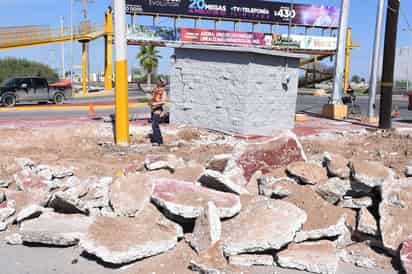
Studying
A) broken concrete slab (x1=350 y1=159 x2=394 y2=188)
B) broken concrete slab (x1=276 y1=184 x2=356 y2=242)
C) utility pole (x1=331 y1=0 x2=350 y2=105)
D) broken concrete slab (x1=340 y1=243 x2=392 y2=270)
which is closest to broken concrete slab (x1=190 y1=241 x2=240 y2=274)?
broken concrete slab (x1=276 y1=184 x2=356 y2=242)

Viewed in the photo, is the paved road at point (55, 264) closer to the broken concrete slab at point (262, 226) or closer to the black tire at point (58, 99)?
the broken concrete slab at point (262, 226)

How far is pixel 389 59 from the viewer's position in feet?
44.3

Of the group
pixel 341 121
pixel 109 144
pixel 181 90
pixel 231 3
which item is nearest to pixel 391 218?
pixel 109 144

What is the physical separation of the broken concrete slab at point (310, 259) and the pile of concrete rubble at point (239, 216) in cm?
1

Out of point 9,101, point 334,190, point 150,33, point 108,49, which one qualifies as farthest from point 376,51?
point 150,33

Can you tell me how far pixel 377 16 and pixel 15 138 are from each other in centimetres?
1324

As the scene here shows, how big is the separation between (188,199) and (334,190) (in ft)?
6.58

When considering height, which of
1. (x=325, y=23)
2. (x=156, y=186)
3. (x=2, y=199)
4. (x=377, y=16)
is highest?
(x=325, y=23)

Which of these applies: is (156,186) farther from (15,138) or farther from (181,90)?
(181,90)

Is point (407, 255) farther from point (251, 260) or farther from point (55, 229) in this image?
point (55, 229)

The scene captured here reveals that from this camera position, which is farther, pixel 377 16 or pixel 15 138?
pixel 377 16

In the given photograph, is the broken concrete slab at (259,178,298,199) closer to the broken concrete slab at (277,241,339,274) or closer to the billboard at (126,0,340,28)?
the broken concrete slab at (277,241,339,274)

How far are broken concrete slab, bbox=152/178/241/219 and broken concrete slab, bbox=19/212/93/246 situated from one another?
38.3 inches

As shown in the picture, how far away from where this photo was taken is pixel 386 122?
13.5 meters
